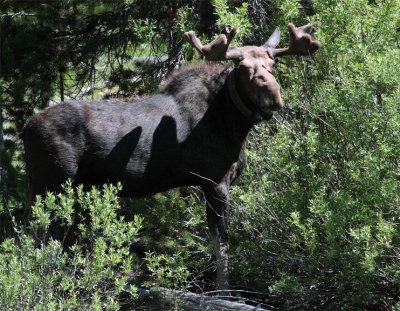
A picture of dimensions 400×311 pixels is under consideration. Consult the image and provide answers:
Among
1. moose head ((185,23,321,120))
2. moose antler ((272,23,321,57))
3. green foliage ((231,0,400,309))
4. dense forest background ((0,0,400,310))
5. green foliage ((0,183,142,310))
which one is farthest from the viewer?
moose antler ((272,23,321,57))

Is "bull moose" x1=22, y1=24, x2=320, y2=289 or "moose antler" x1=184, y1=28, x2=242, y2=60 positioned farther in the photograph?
"bull moose" x1=22, y1=24, x2=320, y2=289

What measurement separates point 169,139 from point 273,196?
4.11 ft

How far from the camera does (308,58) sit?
8570 millimetres

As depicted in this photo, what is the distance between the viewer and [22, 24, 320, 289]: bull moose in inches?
314

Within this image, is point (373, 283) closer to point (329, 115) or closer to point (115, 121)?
point (329, 115)

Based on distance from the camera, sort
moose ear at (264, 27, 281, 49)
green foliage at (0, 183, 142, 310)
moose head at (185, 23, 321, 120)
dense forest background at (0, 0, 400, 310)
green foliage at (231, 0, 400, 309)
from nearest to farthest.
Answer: green foliage at (0, 183, 142, 310) < dense forest background at (0, 0, 400, 310) < green foliage at (231, 0, 400, 309) < moose head at (185, 23, 321, 120) < moose ear at (264, 27, 281, 49)

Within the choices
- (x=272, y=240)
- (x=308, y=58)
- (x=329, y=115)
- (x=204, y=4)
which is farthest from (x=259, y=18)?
(x=272, y=240)

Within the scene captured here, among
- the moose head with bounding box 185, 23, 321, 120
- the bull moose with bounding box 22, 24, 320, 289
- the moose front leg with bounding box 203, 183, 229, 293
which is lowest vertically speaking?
the moose front leg with bounding box 203, 183, 229, 293

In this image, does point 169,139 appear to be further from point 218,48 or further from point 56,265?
point 56,265

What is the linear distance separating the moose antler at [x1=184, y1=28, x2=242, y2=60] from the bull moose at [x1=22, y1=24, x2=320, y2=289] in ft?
0.05

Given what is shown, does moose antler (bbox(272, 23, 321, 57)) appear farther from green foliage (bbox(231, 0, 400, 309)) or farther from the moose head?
green foliage (bbox(231, 0, 400, 309))

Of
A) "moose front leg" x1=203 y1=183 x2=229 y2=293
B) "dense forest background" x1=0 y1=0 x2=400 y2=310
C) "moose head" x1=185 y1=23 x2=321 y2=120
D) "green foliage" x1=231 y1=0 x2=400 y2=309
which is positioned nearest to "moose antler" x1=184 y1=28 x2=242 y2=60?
"moose head" x1=185 y1=23 x2=321 y2=120

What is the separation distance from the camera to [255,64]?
7.80m

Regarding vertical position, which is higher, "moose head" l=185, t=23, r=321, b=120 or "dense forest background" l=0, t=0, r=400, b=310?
"moose head" l=185, t=23, r=321, b=120
